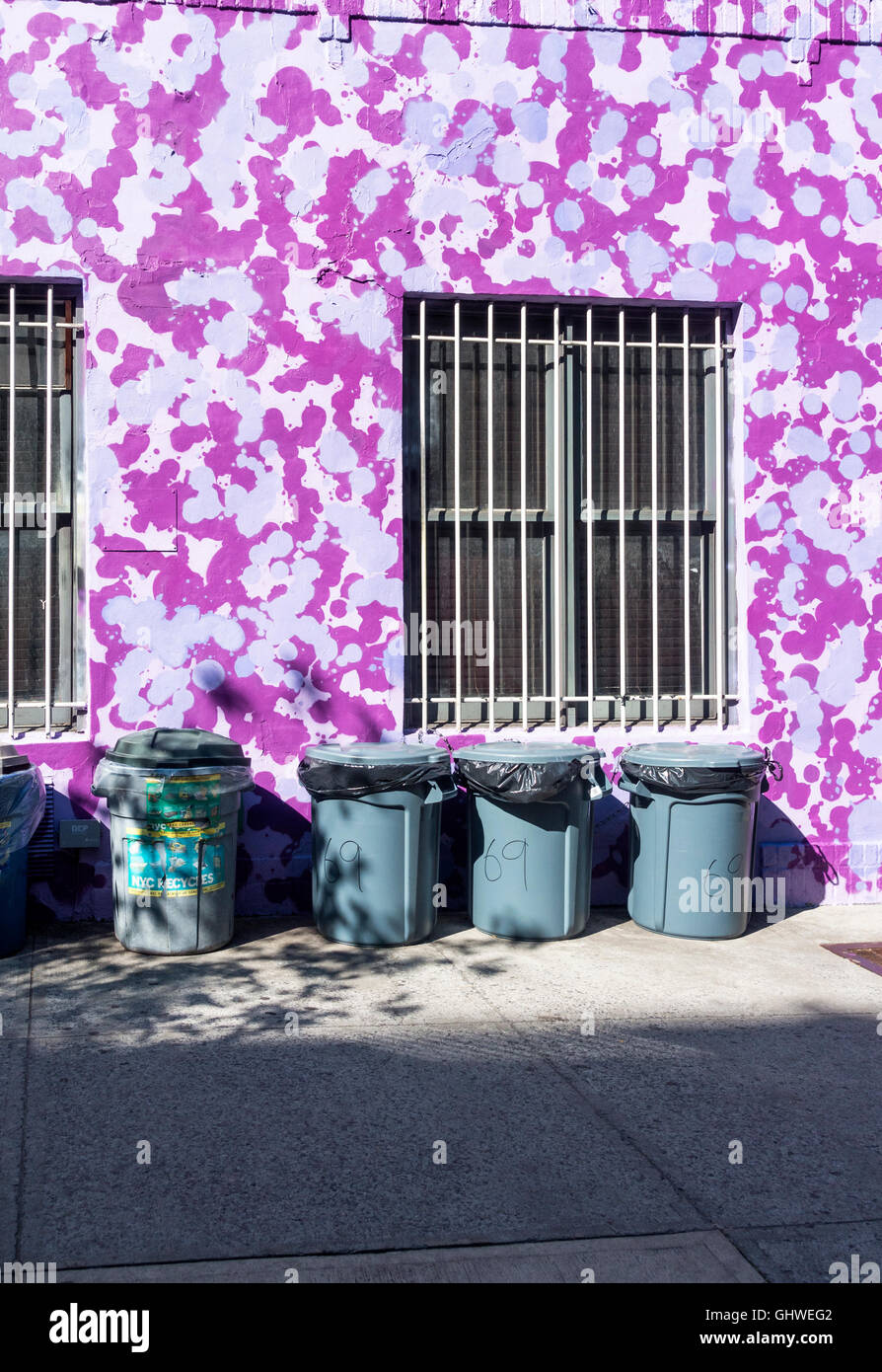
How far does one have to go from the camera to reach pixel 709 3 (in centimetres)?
721

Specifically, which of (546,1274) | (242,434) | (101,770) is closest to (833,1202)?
(546,1274)

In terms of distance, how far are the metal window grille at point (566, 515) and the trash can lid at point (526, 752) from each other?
78 cm

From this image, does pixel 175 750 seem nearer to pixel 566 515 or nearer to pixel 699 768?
pixel 699 768

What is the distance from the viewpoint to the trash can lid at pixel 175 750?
5855 mm

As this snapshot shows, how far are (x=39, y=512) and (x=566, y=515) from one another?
10.2 feet

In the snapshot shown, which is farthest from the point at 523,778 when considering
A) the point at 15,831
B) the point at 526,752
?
the point at 15,831

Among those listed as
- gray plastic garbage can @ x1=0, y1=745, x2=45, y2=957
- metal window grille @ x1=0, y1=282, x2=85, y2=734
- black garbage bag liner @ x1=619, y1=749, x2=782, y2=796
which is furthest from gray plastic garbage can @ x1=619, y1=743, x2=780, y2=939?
metal window grille @ x1=0, y1=282, x2=85, y2=734

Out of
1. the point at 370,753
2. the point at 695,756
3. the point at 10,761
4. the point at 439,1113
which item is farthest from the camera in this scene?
the point at 695,756

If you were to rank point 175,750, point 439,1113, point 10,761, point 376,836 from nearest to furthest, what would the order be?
point 439,1113
point 10,761
point 175,750
point 376,836

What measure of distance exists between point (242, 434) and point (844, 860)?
4429 millimetres

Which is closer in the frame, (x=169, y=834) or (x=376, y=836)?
(x=169, y=834)

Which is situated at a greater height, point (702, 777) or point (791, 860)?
point (702, 777)

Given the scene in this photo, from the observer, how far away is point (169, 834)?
5832 mm

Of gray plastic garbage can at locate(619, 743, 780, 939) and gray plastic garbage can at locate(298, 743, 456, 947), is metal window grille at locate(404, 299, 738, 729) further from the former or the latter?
gray plastic garbage can at locate(298, 743, 456, 947)
